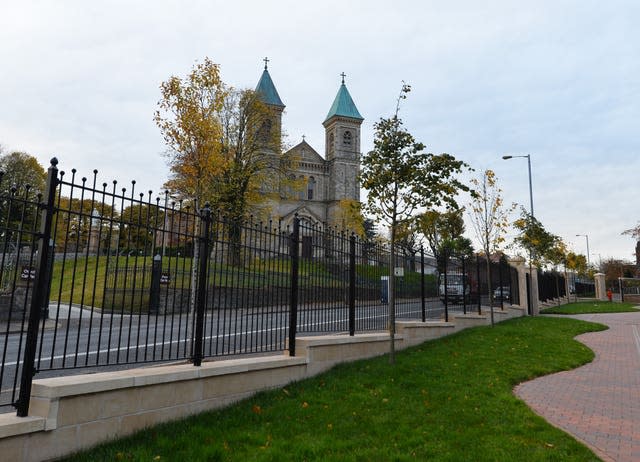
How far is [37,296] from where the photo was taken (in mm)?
3844

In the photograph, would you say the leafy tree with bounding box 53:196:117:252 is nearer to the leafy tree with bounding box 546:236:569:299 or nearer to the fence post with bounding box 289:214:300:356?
the fence post with bounding box 289:214:300:356

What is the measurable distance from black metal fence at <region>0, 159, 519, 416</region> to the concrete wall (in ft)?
0.63

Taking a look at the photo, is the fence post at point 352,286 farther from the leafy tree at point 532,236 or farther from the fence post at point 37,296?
the leafy tree at point 532,236

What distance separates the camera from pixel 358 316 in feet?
27.9

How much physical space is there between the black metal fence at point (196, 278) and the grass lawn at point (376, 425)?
31.8 inches

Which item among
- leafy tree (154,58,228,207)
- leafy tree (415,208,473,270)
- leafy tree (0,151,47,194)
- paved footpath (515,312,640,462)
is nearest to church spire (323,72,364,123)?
leafy tree (415,208,473,270)

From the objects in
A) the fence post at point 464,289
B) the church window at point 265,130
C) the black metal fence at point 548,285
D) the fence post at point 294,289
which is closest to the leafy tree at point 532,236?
the black metal fence at point 548,285

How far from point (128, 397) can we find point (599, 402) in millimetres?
5906

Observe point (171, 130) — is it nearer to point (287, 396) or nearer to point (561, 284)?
point (287, 396)

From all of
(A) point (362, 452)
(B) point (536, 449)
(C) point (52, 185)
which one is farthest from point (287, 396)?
(C) point (52, 185)

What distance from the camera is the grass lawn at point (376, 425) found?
4.06 metres

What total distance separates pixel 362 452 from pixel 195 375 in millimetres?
1961

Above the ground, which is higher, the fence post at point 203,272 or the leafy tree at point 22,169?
the leafy tree at point 22,169

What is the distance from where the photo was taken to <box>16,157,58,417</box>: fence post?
12.0 ft
